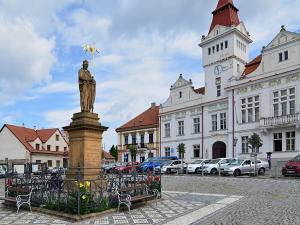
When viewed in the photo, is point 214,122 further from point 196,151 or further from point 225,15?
point 225,15

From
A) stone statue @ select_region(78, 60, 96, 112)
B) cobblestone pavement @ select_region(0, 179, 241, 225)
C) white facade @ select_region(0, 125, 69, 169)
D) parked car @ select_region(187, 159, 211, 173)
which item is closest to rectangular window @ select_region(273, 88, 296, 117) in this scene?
parked car @ select_region(187, 159, 211, 173)

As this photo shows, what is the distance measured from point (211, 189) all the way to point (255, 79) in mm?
24948

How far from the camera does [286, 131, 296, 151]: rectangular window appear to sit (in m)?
37.6

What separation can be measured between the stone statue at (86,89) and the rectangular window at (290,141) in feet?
92.8

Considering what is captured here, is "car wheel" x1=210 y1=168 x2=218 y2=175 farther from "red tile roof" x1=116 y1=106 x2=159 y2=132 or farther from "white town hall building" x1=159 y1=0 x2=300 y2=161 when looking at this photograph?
"red tile roof" x1=116 y1=106 x2=159 y2=132

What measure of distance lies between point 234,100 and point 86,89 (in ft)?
104

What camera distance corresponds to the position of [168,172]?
36.1 metres

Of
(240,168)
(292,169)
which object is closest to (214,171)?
(240,168)

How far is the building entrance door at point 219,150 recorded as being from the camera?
45.9 m

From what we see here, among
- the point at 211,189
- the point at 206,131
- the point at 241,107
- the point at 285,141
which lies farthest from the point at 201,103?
the point at 211,189

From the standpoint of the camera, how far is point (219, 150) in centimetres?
4634

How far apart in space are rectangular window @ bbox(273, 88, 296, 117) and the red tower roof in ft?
41.3

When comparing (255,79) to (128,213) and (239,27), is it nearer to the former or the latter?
(239,27)

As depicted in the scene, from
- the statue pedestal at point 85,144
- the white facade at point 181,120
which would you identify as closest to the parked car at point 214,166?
the white facade at point 181,120
